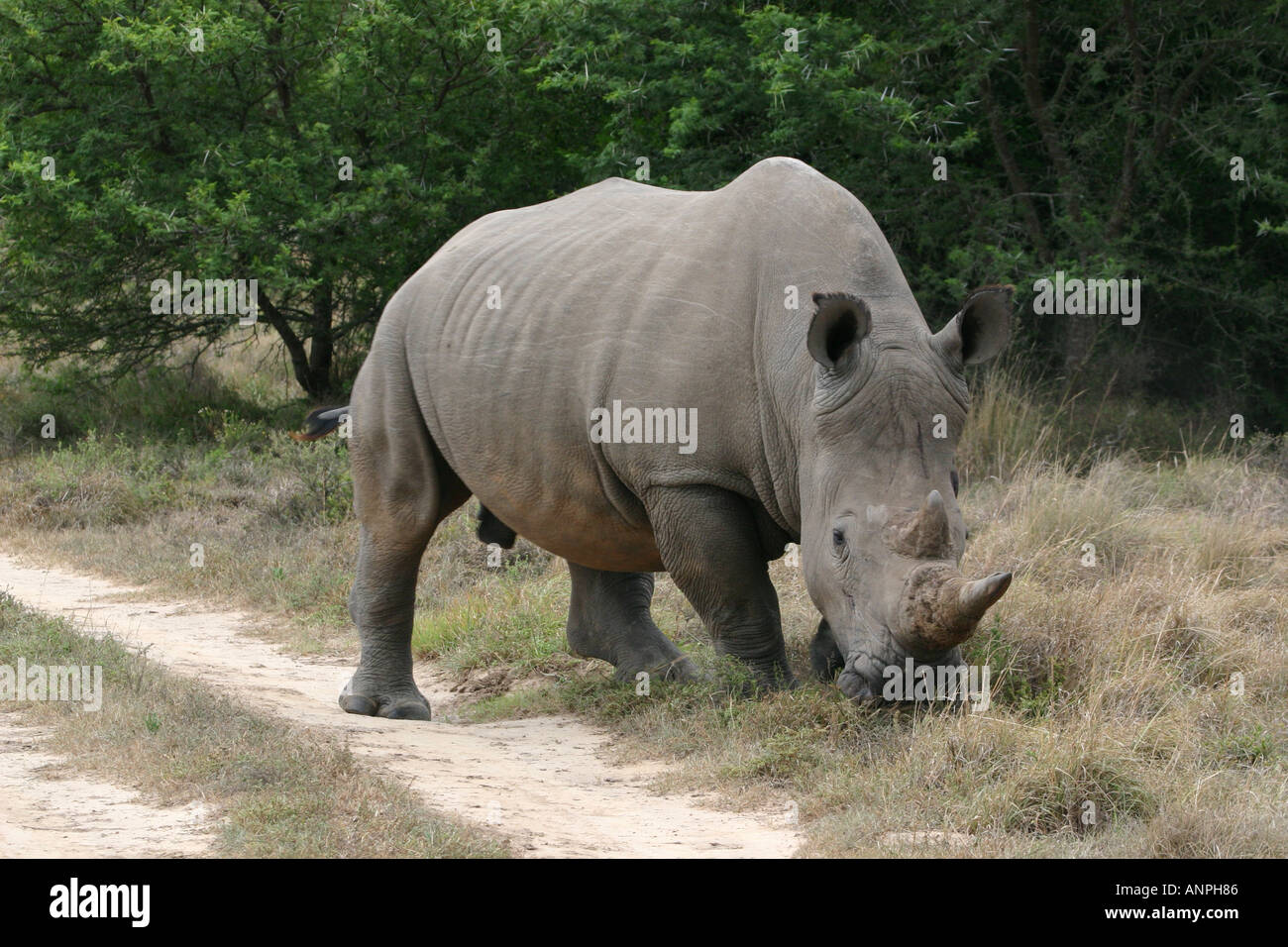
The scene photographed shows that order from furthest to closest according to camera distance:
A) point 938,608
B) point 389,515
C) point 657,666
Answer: point 389,515
point 657,666
point 938,608

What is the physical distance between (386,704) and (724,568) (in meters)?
2.20

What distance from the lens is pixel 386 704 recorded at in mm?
7625

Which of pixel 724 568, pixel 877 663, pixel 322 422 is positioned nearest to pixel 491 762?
pixel 724 568

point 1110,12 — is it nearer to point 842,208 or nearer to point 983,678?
point 842,208

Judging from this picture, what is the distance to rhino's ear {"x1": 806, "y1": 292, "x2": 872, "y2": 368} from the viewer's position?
219 inches

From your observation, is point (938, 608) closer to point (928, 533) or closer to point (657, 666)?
point (928, 533)

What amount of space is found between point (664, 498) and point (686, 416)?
0.35m

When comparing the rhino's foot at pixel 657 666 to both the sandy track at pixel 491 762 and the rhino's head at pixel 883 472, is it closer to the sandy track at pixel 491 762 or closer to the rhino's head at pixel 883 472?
the sandy track at pixel 491 762

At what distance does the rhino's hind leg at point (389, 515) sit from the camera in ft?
24.7

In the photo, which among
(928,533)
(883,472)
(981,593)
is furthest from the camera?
(883,472)

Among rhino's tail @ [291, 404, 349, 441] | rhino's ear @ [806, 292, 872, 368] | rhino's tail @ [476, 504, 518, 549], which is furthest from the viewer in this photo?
rhino's tail @ [291, 404, 349, 441]

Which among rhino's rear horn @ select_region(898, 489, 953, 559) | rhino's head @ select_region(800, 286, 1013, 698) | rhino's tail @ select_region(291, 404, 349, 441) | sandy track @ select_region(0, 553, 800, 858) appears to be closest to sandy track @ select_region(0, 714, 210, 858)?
sandy track @ select_region(0, 553, 800, 858)

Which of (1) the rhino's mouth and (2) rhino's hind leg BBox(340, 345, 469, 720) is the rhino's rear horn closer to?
(1) the rhino's mouth

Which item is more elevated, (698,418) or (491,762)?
(698,418)
